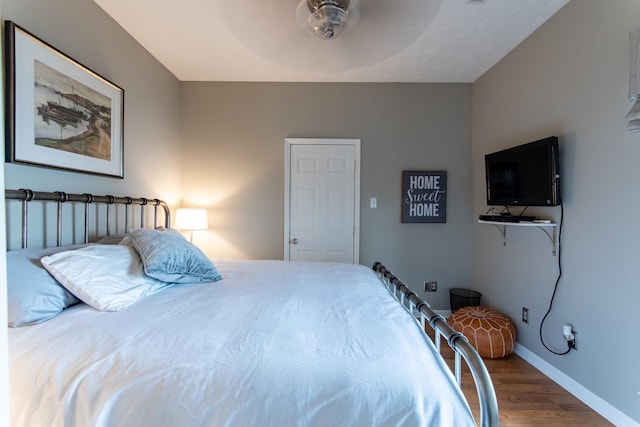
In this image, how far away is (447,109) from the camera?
126 inches

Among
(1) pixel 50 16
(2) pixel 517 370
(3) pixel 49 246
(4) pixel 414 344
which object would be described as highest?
(1) pixel 50 16

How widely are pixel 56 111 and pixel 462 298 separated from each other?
3.57 metres

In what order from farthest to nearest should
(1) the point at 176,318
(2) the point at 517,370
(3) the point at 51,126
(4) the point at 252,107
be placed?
(4) the point at 252,107 → (2) the point at 517,370 → (3) the point at 51,126 → (1) the point at 176,318

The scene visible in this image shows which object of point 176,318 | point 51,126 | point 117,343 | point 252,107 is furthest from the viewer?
point 252,107

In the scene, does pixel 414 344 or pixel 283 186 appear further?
pixel 283 186

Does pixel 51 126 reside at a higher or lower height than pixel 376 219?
higher

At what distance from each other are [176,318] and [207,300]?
238mm

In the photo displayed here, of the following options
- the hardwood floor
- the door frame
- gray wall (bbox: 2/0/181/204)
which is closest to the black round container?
the hardwood floor

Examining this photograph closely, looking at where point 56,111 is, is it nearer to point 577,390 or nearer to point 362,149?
point 362,149

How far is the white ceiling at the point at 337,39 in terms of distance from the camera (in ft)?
6.31

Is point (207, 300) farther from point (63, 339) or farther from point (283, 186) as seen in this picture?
point (283, 186)

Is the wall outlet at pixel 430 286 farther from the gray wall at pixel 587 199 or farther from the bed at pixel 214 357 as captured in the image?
the bed at pixel 214 357

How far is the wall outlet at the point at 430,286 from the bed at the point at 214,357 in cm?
194

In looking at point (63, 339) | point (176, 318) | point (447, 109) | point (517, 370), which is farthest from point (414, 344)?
point (447, 109)
